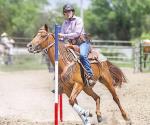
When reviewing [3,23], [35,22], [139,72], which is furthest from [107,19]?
[139,72]

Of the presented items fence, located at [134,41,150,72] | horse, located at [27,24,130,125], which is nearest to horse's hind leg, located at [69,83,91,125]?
horse, located at [27,24,130,125]

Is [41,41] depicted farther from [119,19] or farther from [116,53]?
[119,19]

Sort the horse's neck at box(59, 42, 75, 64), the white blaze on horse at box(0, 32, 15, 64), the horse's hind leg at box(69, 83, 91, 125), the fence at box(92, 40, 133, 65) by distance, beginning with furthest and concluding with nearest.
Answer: the fence at box(92, 40, 133, 65), the white blaze on horse at box(0, 32, 15, 64), the horse's neck at box(59, 42, 75, 64), the horse's hind leg at box(69, 83, 91, 125)

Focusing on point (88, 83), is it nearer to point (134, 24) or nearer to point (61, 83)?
point (61, 83)

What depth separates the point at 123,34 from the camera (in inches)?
2918

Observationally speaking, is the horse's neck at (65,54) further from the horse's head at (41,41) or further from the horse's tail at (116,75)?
the horse's tail at (116,75)

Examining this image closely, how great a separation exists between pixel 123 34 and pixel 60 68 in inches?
2517

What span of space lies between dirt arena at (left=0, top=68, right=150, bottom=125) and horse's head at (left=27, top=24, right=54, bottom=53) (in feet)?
5.34

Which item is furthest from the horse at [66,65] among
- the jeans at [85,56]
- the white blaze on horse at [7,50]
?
the white blaze on horse at [7,50]

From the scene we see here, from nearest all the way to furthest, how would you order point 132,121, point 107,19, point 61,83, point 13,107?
point 61,83, point 132,121, point 13,107, point 107,19

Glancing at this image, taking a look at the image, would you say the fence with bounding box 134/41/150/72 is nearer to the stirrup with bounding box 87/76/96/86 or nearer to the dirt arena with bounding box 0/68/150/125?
the dirt arena with bounding box 0/68/150/125

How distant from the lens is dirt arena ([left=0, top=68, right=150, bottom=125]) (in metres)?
11.8

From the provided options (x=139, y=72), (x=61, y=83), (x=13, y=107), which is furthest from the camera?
(x=139, y=72)

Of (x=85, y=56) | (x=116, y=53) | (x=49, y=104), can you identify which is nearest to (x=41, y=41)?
(x=85, y=56)
